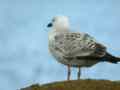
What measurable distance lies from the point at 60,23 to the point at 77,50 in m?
2.48

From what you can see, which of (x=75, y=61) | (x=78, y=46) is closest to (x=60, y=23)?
(x=78, y=46)

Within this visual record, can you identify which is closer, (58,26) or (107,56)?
(107,56)

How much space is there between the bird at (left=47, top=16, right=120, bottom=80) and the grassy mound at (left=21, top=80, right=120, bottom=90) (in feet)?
4.77

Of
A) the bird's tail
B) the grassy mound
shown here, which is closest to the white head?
the bird's tail

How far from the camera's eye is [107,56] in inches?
1021

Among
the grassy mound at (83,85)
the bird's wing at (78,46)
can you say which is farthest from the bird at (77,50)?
the grassy mound at (83,85)

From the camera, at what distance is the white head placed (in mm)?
27750

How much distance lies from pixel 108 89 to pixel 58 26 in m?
5.38

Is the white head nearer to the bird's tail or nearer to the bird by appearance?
the bird

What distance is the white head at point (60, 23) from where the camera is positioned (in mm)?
27750

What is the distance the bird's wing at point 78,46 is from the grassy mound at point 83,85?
1.91 metres

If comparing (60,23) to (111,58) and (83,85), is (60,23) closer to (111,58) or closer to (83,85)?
(111,58)

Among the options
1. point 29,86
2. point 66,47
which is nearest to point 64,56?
point 66,47

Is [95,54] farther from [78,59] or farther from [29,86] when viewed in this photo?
[29,86]
